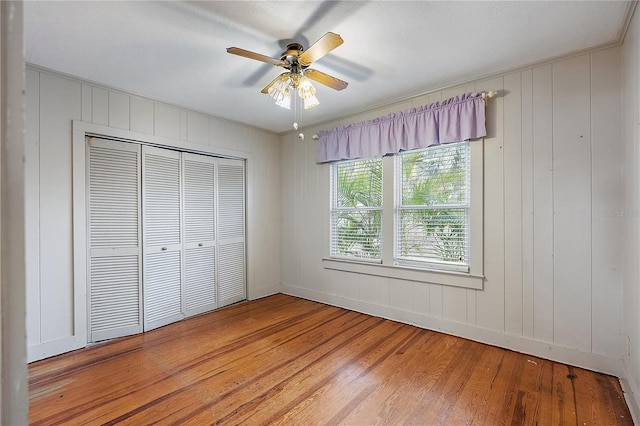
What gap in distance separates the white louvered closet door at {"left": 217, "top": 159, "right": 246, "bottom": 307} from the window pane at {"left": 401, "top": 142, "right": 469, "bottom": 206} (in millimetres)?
2201

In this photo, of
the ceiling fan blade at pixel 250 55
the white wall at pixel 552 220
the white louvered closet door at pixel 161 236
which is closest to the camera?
the ceiling fan blade at pixel 250 55

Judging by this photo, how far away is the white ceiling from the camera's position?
1800mm

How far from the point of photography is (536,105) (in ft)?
8.09

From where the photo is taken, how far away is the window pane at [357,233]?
11.6 feet

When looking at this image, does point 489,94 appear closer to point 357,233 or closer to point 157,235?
point 357,233

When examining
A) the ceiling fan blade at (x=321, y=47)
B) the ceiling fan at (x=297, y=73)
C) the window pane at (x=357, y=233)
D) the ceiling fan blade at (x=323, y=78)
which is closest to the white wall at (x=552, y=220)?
the window pane at (x=357, y=233)

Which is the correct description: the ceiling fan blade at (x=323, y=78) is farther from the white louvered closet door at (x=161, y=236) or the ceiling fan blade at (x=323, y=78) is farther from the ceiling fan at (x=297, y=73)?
the white louvered closet door at (x=161, y=236)

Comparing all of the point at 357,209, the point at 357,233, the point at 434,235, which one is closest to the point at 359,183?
the point at 357,209

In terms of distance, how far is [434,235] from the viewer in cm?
305

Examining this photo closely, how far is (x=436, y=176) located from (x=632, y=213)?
1.46 m

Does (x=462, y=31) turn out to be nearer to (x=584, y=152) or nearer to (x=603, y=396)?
(x=584, y=152)

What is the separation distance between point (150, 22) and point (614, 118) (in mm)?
3350

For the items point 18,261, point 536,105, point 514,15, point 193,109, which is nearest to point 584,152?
point 536,105

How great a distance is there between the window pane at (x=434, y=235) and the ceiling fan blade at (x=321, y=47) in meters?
1.91
